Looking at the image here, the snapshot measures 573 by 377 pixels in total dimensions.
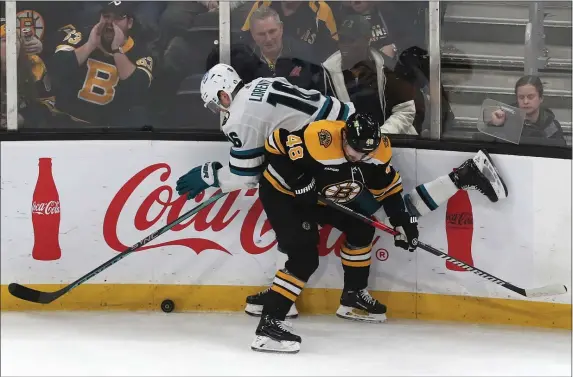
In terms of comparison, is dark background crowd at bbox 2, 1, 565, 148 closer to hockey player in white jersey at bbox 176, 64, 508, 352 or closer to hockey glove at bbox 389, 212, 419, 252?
hockey player in white jersey at bbox 176, 64, 508, 352

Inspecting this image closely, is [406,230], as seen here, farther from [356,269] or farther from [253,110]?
[253,110]

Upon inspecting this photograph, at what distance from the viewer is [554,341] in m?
3.43

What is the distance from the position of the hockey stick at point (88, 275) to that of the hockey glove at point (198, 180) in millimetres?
70

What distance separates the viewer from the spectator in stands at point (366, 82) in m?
3.69

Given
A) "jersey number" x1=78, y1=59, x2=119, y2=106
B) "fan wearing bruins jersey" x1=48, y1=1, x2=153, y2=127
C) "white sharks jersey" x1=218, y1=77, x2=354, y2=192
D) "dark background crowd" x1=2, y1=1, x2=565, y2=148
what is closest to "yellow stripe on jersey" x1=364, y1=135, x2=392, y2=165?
"white sharks jersey" x1=218, y1=77, x2=354, y2=192

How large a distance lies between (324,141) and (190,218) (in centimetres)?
85

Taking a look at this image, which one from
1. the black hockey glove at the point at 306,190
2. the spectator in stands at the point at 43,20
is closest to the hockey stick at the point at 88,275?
the black hockey glove at the point at 306,190

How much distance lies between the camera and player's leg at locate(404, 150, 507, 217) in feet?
11.6

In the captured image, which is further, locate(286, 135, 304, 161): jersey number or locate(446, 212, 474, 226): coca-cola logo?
locate(446, 212, 474, 226): coca-cola logo

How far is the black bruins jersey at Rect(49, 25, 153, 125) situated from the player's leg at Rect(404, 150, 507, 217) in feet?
4.48

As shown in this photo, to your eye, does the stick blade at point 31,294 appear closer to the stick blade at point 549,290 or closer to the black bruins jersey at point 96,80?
the black bruins jersey at point 96,80

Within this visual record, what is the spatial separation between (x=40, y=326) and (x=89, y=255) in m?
0.39

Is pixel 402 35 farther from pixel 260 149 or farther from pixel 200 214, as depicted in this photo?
pixel 200 214

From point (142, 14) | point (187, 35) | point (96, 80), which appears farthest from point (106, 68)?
point (187, 35)
